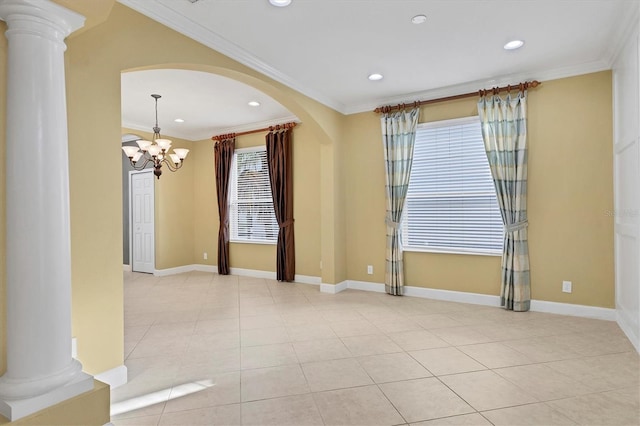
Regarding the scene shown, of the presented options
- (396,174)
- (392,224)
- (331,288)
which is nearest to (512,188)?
(396,174)

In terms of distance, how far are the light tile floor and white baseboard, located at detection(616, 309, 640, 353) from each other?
71 millimetres

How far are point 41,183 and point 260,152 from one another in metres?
4.84

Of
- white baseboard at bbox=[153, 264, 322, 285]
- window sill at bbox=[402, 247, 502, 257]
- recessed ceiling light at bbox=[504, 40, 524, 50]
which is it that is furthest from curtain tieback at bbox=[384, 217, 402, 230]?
recessed ceiling light at bbox=[504, 40, 524, 50]

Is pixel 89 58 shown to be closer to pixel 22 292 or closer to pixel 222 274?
pixel 22 292

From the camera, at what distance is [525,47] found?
3.40 metres

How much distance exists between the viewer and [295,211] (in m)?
5.95

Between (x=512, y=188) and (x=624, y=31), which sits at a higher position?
(x=624, y=31)

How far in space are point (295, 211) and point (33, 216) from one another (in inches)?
176

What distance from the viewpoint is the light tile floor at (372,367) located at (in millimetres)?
2074

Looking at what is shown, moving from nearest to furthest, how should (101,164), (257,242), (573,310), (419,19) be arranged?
1. (101,164)
2. (419,19)
3. (573,310)
4. (257,242)

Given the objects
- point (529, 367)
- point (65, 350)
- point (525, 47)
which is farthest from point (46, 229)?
point (525, 47)

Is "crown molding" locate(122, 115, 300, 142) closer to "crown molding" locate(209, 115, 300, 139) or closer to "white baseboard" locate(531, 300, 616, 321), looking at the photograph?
"crown molding" locate(209, 115, 300, 139)

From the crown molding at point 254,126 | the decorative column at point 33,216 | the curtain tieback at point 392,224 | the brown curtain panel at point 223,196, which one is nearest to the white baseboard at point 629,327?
the curtain tieback at point 392,224

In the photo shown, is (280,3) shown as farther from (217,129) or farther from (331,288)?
(217,129)
